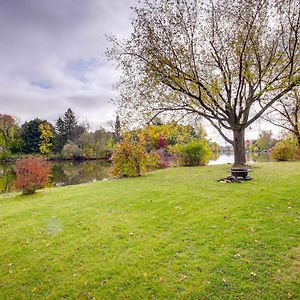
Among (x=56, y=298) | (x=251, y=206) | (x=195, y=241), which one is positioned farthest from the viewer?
(x=251, y=206)

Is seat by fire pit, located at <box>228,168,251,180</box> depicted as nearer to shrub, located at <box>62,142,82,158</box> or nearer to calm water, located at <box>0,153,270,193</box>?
calm water, located at <box>0,153,270,193</box>

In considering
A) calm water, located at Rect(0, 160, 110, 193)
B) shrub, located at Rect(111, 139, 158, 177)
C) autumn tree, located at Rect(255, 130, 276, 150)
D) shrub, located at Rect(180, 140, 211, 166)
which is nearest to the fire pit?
shrub, located at Rect(111, 139, 158, 177)

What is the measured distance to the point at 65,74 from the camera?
1416cm

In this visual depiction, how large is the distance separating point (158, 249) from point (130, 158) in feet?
43.1

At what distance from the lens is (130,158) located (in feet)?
61.2

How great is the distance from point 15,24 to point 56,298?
7.74 meters

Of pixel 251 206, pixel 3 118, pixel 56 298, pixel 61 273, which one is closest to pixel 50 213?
pixel 61 273

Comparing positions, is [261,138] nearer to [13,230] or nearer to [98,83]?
[98,83]

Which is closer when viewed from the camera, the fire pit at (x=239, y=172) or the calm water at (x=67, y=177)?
the fire pit at (x=239, y=172)

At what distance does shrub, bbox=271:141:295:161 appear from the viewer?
28.3 metres

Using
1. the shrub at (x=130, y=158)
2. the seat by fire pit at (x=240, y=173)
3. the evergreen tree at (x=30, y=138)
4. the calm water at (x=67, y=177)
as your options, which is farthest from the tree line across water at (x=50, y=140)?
the seat by fire pit at (x=240, y=173)

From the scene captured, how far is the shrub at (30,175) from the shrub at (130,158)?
5143 mm

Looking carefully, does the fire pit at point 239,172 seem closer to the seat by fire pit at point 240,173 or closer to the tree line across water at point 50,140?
the seat by fire pit at point 240,173

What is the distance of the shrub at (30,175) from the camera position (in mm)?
14135
